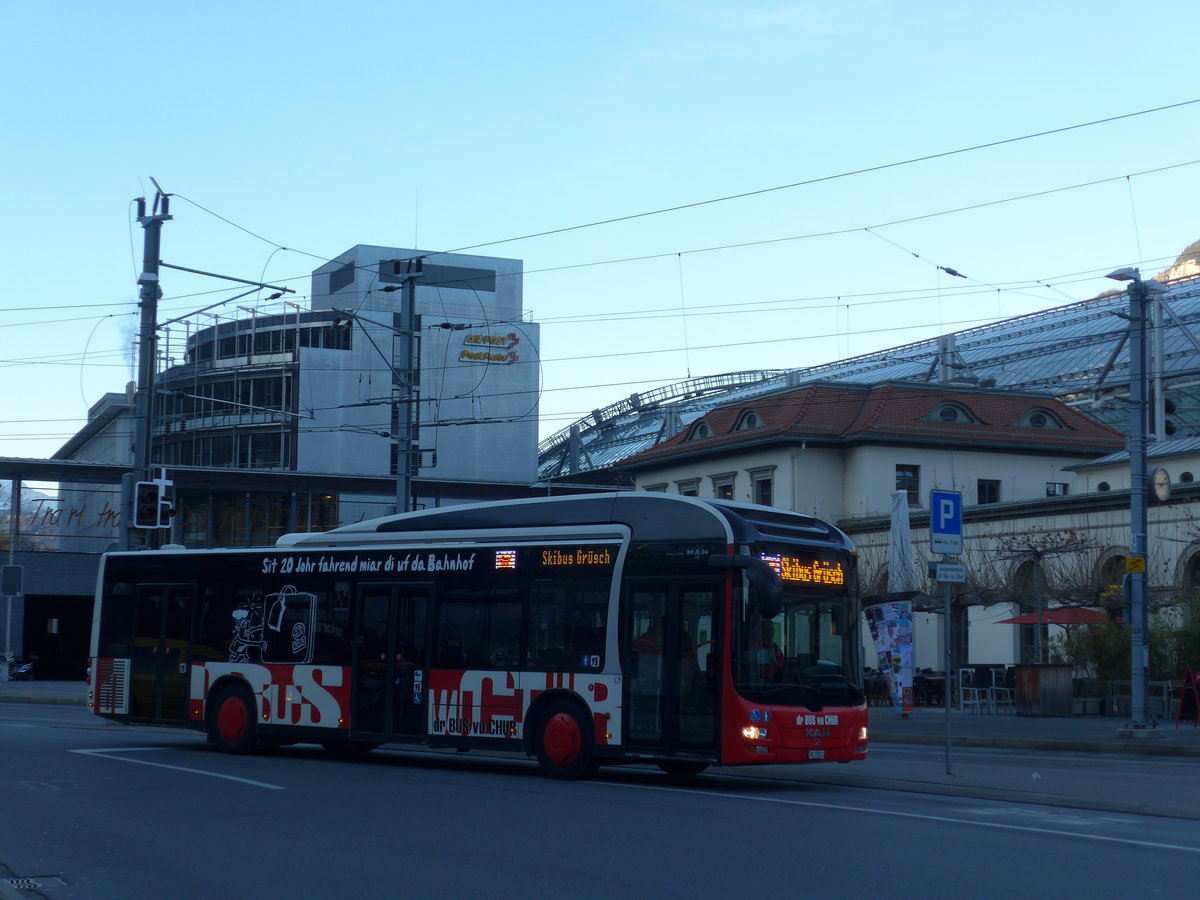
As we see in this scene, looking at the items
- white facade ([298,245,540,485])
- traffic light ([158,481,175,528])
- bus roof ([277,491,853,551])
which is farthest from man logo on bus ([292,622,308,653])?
white facade ([298,245,540,485])

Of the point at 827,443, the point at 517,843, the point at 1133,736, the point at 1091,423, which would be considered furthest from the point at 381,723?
the point at 1091,423

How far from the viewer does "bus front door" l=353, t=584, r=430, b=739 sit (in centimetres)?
1733

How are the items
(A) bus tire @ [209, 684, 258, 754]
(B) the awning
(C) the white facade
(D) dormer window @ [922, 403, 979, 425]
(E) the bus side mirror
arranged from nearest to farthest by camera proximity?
1. (E) the bus side mirror
2. (A) bus tire @ [209, 684, 258, 754]
3. (B) the awning
4. (D) dormer window @ [922, 403, 979, 425]
5. (C) the white facade

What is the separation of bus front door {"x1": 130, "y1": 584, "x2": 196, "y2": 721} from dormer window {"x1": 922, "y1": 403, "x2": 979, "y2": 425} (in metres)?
41.9

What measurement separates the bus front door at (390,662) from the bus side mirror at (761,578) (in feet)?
13.8

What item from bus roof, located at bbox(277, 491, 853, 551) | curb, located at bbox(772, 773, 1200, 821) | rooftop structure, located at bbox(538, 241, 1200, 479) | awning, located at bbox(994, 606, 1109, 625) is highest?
rooftop structure, located at bbox(538, 241, 1200, 479)

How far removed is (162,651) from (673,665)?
8.19 metres

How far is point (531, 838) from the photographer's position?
11.1m

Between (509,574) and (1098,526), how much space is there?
31250mm

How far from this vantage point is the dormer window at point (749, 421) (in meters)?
59.3

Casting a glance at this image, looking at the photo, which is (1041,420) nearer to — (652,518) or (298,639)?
(298,639)

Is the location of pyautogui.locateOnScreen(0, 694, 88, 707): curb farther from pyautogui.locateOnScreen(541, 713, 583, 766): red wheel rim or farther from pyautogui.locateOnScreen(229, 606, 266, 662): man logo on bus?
pyautogui.locateOnScreen(541, 713, 583, 766): red wheel rim

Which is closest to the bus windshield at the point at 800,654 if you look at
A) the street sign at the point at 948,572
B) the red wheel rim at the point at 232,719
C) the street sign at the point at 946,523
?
the street sign at the point at 948,572

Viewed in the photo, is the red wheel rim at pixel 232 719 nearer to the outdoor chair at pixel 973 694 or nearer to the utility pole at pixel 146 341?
the utility pole at pixel 146 341
